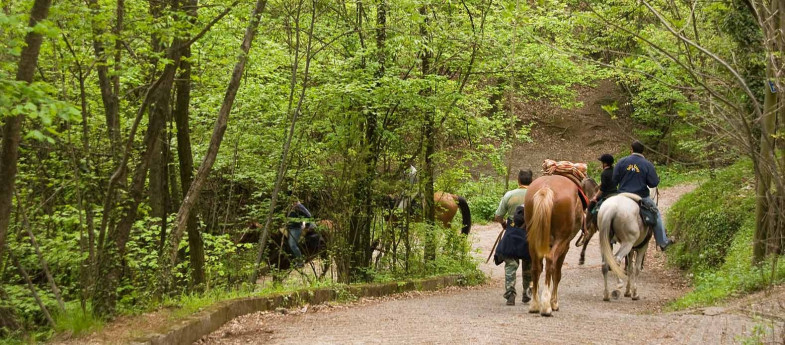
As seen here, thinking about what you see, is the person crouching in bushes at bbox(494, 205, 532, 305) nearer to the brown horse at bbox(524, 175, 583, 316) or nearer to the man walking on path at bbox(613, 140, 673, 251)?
the brown horse at bbox(524, 175, 583, 316)

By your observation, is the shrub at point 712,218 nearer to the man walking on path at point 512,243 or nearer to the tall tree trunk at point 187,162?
the man walking on path at point 512,243

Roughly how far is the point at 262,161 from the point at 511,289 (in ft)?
16.2

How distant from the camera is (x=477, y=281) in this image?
1688cm

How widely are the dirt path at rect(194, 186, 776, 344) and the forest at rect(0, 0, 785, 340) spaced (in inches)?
45.3

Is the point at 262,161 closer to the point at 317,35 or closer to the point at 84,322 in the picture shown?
the point at 317,35

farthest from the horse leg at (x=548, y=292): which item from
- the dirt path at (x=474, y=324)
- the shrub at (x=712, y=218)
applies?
the shrub at (x=712, y=218)

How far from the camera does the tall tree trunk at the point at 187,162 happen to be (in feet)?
37.1

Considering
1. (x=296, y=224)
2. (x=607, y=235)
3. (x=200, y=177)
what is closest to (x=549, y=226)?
(x=607, y=235)

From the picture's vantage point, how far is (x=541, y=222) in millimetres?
11352

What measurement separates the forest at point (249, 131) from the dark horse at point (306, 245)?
167 millimetres

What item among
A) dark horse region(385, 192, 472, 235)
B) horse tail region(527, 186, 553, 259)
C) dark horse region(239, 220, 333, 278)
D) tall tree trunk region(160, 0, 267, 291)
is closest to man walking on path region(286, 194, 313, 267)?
dark horse region(239, 220, 333, 278)

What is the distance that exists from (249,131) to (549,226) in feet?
19.0

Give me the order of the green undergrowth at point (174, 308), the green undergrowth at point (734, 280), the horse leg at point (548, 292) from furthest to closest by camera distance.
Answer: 1. the green undergrowth at point (734, 280)
2. the horse leg at point (548, 292)
3. the green undergrowth at point (174, 308)

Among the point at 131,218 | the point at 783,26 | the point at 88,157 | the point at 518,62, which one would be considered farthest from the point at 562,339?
the point at 518,62
